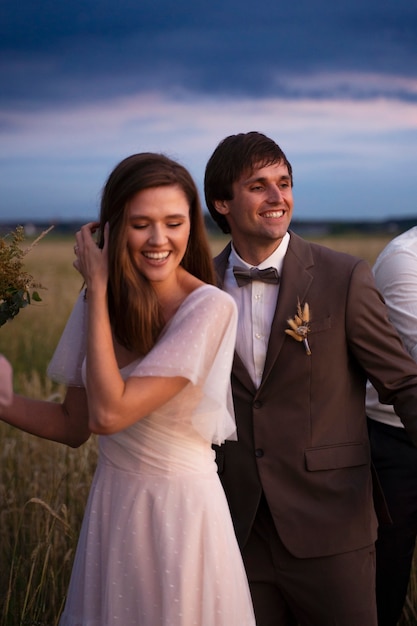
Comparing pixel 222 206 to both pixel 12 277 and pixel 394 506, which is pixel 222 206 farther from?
pixel 394 506

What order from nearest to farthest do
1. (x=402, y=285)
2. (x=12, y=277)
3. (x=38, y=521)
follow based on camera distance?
1. (x=12, y=277)
2. (x=402, y=285)
3. (x=38, y=521)

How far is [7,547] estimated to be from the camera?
5121 mm

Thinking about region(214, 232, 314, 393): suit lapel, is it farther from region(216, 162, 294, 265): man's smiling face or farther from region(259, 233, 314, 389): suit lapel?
region(216, 162, 294, 265): man's smiling face

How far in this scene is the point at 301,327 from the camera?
3496 mm

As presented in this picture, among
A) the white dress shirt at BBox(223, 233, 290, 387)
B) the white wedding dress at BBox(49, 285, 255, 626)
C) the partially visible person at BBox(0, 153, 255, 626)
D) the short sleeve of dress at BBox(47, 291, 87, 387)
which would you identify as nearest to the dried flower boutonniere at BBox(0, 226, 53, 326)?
the short sleeve of dress at BBox(47, 291, 87, 387)

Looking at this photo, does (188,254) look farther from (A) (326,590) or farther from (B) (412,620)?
(B) (412,620)

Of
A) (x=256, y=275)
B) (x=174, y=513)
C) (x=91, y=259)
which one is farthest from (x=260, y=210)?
(x=174, y=513)

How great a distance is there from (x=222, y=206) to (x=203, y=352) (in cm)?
119

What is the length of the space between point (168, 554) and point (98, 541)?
255mm

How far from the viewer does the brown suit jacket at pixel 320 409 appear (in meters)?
3.52

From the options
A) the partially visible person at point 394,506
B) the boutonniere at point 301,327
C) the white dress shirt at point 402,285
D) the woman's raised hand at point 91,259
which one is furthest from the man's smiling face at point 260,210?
the woman's raised hand at point 91,259

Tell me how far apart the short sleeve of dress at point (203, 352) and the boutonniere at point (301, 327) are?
0.66 meters

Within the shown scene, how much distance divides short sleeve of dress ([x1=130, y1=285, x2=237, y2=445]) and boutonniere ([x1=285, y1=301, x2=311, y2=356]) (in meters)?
0.66

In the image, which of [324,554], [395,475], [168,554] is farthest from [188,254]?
[395,475]
